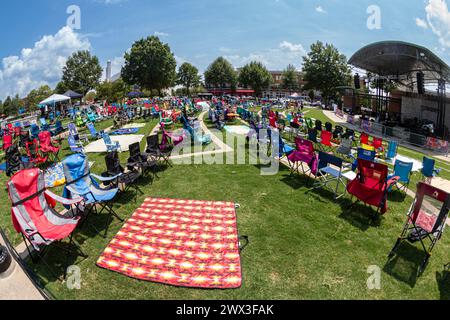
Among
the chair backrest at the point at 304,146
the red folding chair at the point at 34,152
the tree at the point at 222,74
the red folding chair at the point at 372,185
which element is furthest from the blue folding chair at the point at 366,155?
the tree at the point at 222,74

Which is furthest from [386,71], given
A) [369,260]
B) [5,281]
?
[5,281]

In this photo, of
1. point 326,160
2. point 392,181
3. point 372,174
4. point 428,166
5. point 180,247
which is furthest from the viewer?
point 428,166

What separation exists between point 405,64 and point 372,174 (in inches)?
953

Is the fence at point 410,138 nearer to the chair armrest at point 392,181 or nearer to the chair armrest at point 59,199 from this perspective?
the chair armrest at point 392,181

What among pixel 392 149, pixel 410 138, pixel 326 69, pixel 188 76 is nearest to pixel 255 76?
pixel 188 76

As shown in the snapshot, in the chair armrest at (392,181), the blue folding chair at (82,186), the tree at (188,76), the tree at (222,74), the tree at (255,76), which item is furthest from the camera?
the tree at (188,76)

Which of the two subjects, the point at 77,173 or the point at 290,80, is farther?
the point at 290,80

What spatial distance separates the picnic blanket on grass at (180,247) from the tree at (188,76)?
3611 inches

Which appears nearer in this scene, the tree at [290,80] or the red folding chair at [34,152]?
the red folding chair at [34,152]

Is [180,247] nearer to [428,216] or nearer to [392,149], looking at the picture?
[428,216]

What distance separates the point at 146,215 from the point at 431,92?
106ft

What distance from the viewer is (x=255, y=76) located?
8381 cm

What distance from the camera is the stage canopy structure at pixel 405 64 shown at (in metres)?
20.5
